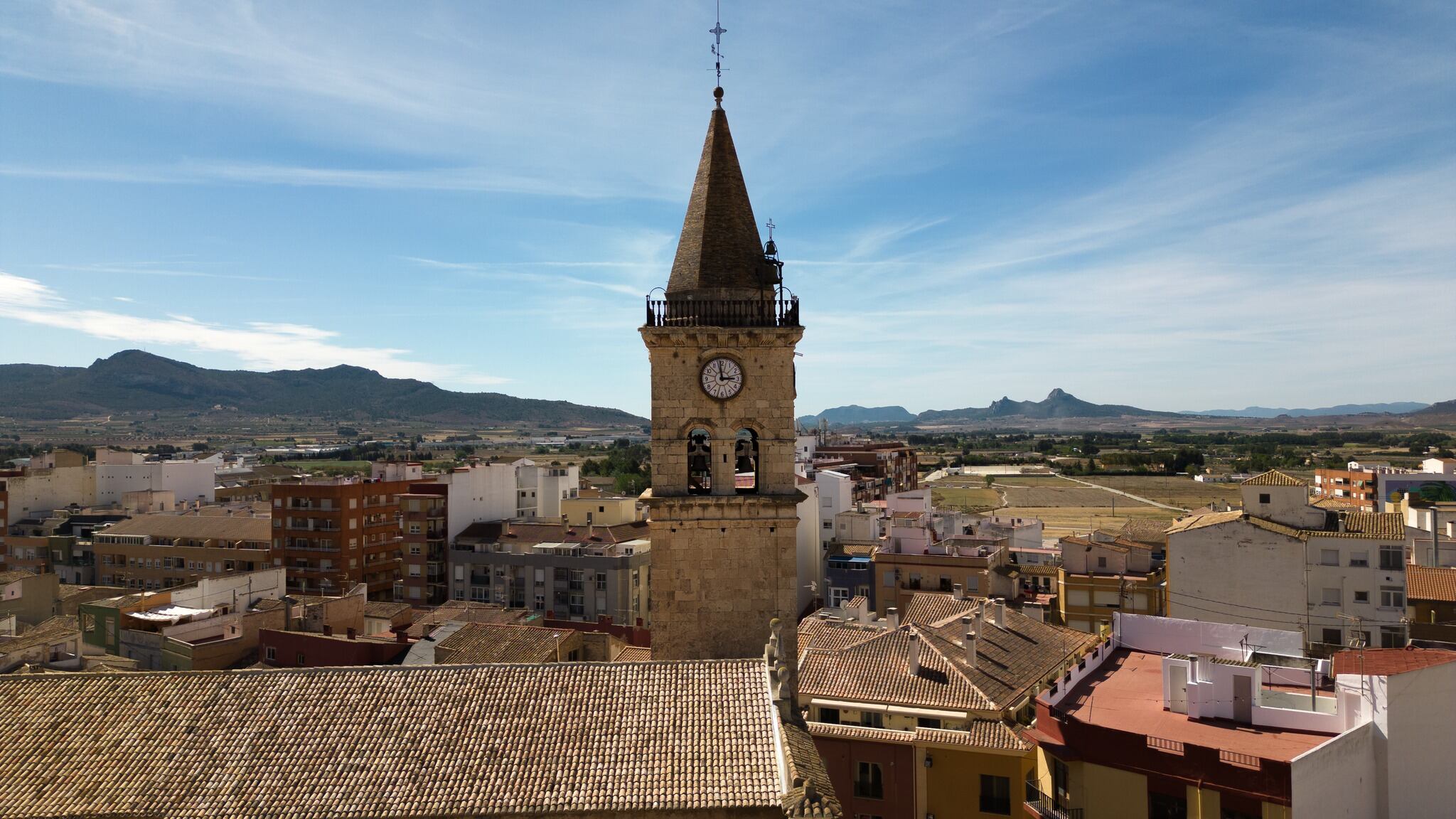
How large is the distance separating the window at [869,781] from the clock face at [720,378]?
12.7 m

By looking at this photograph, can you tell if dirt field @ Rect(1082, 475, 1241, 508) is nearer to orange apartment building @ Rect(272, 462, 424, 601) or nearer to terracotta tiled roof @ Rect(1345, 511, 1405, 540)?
terracotta tiled roof @ Rect(1345, 511, 1405, 540)

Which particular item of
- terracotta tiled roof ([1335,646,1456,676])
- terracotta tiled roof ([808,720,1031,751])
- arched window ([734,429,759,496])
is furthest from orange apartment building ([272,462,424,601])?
terracotta tiled roof ([1335,646,1456,676])

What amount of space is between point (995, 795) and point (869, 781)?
11.4ft

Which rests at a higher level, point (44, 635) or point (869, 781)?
point (44, 635)

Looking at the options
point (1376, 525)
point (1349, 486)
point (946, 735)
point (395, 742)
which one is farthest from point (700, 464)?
point (1349, 486)

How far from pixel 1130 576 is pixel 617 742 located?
4039cm

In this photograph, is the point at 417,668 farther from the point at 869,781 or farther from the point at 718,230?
the point at 869,781

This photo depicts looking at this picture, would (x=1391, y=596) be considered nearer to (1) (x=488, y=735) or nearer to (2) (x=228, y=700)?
(1) (x=488, y=735)

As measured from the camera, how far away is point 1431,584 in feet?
141

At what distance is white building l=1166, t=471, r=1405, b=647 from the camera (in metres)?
38.4

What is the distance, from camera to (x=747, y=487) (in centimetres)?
2156

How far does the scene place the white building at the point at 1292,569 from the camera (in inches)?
1512

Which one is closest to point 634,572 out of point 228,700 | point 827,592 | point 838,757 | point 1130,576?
point 827,592

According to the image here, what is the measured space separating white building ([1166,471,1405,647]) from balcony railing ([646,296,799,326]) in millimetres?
28702
